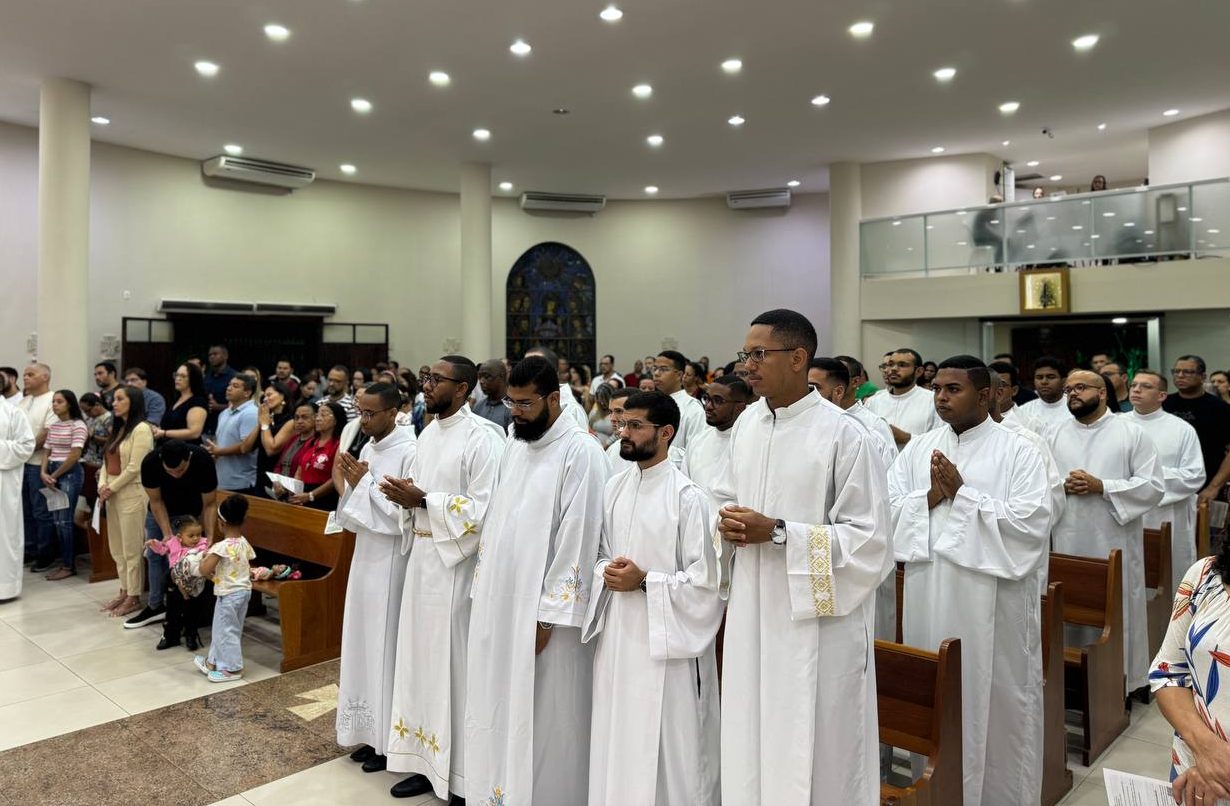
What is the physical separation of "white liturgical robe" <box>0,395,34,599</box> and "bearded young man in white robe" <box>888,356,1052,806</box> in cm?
672

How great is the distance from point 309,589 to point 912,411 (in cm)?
446

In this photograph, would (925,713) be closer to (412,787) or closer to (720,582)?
(720,582)

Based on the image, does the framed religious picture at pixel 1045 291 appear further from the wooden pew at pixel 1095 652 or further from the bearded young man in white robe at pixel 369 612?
the bearded young man in white robe at pixel 369 612

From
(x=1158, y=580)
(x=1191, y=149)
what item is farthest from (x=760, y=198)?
(x=1158, y=580)

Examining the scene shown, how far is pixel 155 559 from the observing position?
20.3ft

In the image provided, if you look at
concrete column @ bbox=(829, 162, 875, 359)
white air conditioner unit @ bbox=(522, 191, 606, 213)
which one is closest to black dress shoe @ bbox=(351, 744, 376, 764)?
Result: concrete column @ bbox=(829, 162, 875, 359)

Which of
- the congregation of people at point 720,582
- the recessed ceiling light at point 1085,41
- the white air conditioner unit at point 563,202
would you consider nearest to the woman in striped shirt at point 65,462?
the congregation of people at point 720,582

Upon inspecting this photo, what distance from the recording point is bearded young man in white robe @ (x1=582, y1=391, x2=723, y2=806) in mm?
2766

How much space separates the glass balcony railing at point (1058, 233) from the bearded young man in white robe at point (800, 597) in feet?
38.0

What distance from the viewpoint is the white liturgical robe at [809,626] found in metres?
2.44

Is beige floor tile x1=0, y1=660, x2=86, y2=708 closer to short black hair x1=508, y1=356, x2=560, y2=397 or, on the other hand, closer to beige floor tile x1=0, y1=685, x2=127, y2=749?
beige floor tile x1=0, y1=685, x2=127, y2=749

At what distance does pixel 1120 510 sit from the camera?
4637 millimetres

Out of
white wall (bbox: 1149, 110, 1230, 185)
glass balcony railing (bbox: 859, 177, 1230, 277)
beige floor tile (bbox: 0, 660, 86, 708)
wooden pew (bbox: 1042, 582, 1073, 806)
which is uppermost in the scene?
white wall (bbox: 1149, 110, 1230, 185)

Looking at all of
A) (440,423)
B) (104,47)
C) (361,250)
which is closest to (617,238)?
(361,250)
